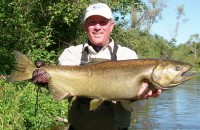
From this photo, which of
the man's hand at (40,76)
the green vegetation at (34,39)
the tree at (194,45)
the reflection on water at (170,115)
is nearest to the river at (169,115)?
the reflection on water at (170,115)

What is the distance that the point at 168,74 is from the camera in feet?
13.0

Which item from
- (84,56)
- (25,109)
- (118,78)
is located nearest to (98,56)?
(84,56)

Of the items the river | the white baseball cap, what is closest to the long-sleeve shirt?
the white baseball cap

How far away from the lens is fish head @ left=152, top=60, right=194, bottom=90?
3918 millimetres

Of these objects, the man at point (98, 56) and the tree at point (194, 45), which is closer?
the man at point (98, 56)

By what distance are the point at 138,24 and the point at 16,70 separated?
140 feet

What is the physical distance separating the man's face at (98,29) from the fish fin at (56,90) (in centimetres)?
59

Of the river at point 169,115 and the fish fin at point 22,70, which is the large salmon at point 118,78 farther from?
the river at point 169,115

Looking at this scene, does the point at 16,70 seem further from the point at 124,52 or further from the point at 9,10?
the point at 9,10

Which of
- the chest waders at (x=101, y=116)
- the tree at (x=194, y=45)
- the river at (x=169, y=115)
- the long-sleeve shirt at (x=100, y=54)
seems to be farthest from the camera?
the tree at (x=194, y=45)

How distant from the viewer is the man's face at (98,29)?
14.0 feet

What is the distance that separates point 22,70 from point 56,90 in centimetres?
45

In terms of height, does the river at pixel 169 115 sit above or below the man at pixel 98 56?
below

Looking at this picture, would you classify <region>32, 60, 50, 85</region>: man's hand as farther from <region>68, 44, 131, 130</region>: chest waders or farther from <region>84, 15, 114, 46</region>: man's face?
<region>84, 15, 114, 46</region>: man's face
